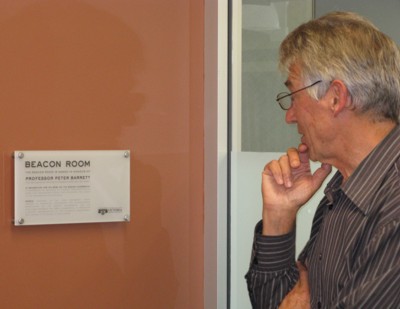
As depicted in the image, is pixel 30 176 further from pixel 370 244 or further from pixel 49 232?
pixel 370 244

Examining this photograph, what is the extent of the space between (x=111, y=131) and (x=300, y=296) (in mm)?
660

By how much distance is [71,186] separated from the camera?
188 cm

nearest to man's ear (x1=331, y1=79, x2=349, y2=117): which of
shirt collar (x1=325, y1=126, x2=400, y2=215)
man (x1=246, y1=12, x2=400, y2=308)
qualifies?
man (x1=246, y1=12, x2=400, y2=308)

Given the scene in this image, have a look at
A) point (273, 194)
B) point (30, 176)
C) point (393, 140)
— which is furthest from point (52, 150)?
point (393, 140)

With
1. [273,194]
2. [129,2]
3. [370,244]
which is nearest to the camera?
[370,244]

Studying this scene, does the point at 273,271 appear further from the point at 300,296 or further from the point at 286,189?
the point at 286,189

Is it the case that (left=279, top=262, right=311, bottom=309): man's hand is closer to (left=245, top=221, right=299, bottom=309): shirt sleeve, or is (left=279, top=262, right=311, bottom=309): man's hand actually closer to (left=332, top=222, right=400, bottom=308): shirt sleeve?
(left=245, top=221, right=299, bottom=309): shirt sleeve

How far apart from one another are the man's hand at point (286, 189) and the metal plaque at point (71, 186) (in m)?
0.39

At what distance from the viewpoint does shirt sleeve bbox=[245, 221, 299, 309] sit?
1.74 metres

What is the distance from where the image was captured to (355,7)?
199 centimetres

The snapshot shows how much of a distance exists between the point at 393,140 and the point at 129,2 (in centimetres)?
83

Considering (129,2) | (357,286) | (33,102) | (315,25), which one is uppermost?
(129,2)

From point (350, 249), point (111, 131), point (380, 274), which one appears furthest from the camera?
point (111, 131)

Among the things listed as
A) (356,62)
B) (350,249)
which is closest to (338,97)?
(356,62)
